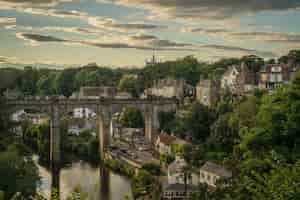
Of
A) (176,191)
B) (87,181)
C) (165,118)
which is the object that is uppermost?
(165,118)

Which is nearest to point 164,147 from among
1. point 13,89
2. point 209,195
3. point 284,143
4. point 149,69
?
point 209,195

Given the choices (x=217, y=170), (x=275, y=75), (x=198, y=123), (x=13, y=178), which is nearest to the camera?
(x=13, y=178)

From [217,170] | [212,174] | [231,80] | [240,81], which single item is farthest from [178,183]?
[231,80]

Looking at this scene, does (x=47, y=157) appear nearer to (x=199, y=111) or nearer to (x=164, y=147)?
(x=164, y=147)

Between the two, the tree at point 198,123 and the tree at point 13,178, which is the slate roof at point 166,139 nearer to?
the tree at point 198,123

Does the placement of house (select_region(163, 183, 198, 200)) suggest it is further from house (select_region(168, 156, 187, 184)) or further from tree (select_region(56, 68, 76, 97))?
tree (select_region(56, 68, 76, 97))

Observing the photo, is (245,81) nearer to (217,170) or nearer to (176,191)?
(217,170)

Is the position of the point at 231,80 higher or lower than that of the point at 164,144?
higher
